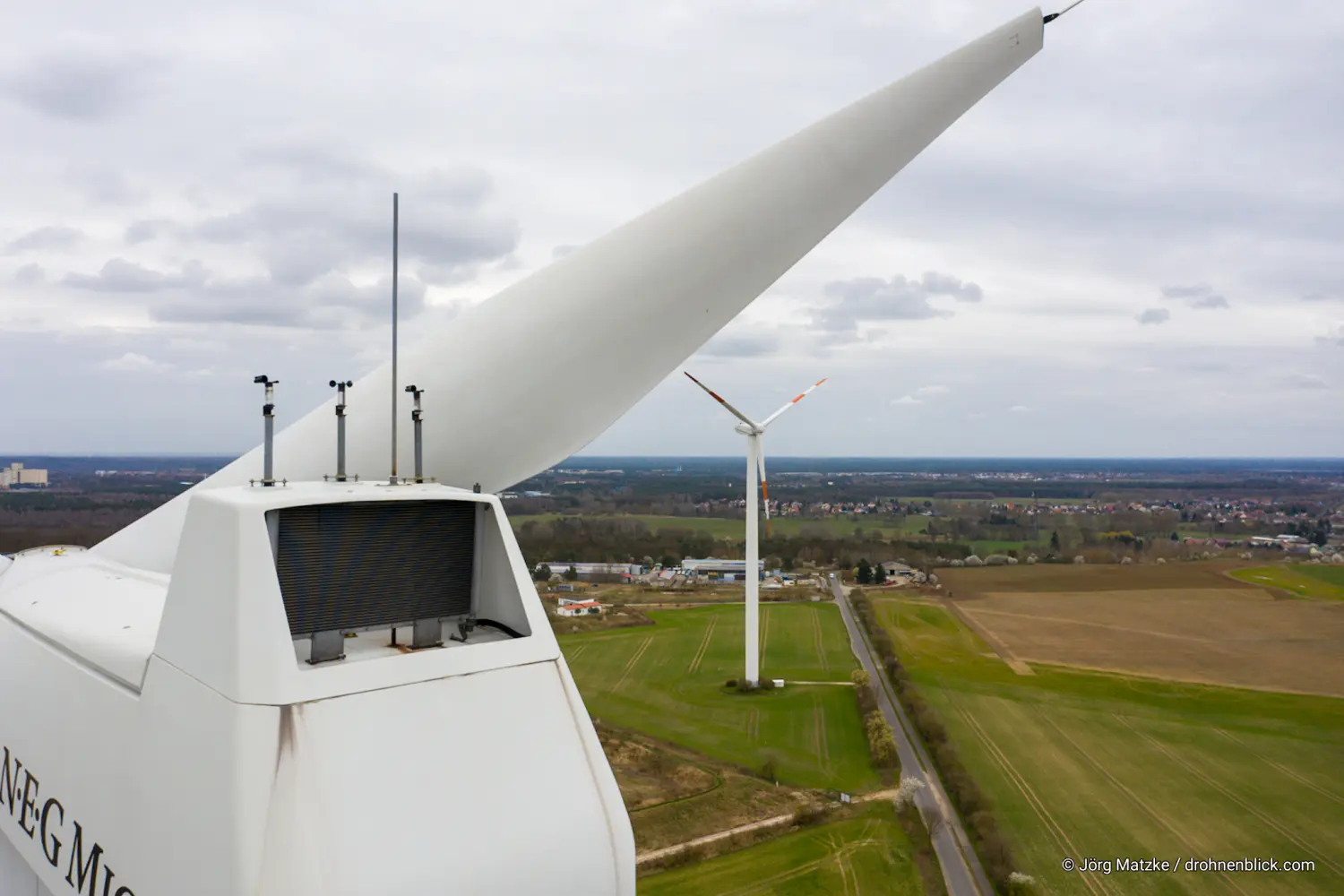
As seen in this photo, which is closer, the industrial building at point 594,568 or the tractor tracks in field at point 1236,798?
the tractor tracks in field at point 1236,798

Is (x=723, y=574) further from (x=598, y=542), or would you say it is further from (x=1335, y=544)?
(x=1335, y=544)

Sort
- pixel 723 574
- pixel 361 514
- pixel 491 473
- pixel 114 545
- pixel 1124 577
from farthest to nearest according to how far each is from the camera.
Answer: pixel 723 574 → pixel 1124 577 → pixel 114 545 → pixel 491 473 → pixel 361 514

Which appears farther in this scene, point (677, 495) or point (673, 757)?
point (677, 495)

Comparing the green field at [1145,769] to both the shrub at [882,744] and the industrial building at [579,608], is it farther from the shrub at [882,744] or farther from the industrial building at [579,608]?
the industrial building at [579,608]

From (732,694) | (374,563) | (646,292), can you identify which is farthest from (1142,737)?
(374,563)

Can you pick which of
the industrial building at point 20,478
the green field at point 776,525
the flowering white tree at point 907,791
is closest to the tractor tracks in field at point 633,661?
the flowering white tree at point 907,791

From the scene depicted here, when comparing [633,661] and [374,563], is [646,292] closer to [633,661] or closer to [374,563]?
[374,563]

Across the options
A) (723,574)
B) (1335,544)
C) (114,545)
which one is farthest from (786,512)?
(114,545)
